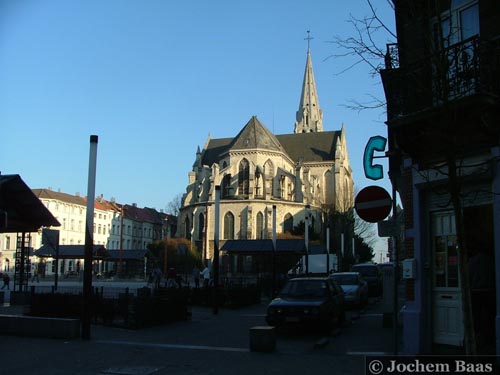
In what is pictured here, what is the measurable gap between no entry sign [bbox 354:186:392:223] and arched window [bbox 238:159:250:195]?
78.2 m

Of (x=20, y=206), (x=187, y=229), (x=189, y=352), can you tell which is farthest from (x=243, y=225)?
(x=189, y=352)

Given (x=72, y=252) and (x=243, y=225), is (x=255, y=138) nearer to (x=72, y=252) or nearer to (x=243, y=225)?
(x=243, y=225)

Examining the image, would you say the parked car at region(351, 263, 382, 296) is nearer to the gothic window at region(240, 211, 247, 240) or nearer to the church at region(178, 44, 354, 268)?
the church at region(178, 44, 354, 268)

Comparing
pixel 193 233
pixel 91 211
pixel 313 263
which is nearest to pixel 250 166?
pixel 193 233

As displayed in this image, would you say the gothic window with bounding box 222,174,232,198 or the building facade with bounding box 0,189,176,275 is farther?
the building facade with bounding box 0,189,176,275

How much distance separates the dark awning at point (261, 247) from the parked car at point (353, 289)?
6663 mm

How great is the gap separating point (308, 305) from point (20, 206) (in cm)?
869

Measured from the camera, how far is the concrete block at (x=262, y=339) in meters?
11.3

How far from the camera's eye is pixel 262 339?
11.4 meters

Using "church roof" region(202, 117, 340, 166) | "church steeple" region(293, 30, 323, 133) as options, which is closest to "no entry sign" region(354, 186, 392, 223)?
"church roof" region(202, 117, 340, 166)

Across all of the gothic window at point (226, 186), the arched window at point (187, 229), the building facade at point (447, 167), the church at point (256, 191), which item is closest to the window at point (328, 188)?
the church at point (256, 191)

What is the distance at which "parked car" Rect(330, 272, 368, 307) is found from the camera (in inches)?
909

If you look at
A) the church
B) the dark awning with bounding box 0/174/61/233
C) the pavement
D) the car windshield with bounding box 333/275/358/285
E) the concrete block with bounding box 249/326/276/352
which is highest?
the church

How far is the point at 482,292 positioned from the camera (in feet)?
32.8
